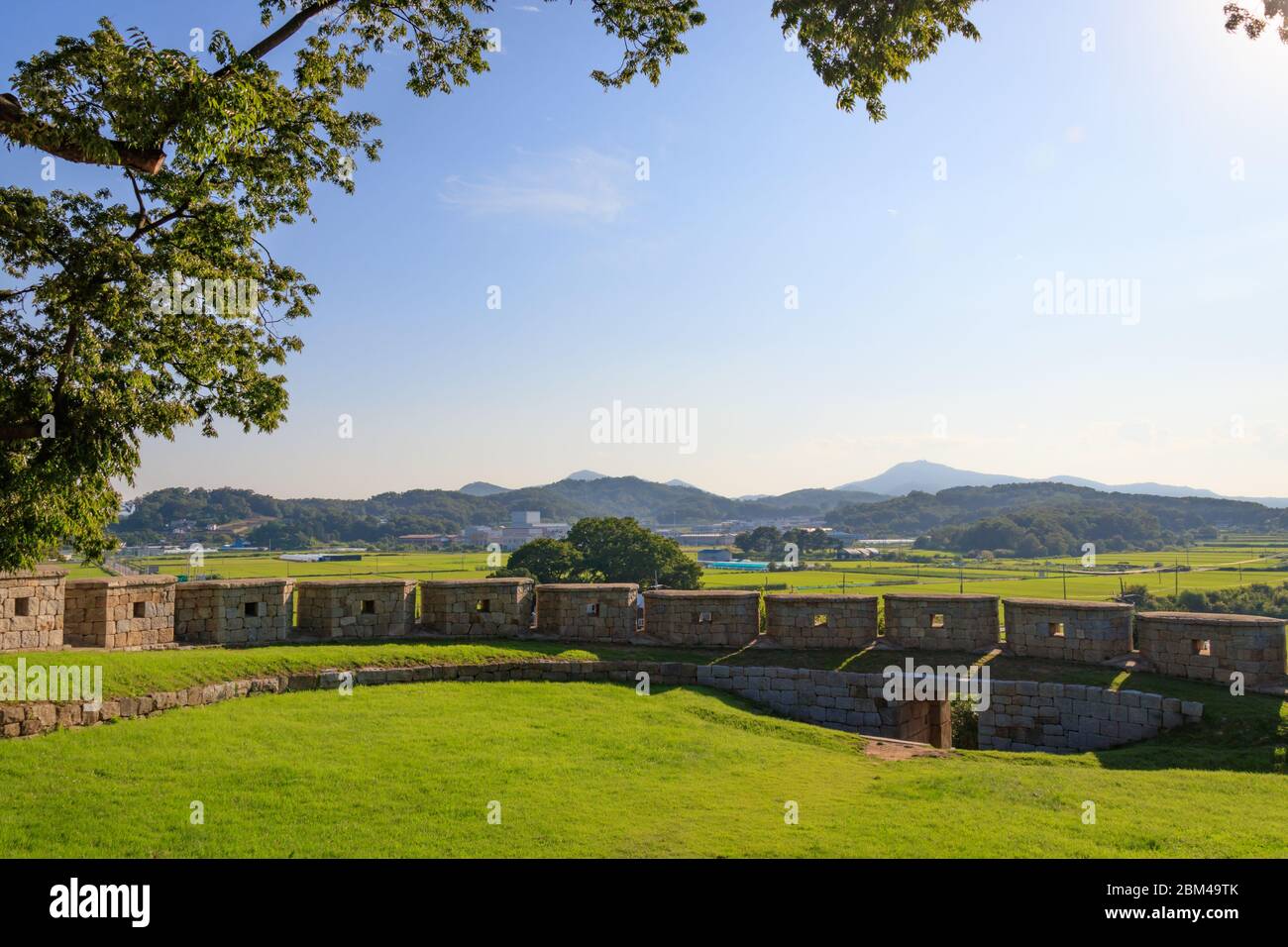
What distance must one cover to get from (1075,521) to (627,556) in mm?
87478

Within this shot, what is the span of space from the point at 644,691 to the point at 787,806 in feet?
20.6

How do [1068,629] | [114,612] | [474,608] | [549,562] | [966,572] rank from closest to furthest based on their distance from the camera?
[114,612], [1068,629], [474,608], [549,562], [966,572]

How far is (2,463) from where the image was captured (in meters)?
10.7

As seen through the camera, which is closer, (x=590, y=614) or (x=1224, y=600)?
(x=590, y=614)

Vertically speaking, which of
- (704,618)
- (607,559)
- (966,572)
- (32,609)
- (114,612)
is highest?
(32,609)

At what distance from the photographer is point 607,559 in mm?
50875

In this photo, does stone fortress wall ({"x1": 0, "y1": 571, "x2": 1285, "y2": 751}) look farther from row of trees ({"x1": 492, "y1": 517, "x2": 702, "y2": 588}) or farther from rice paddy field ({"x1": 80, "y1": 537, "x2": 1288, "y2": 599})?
rice paddy field ({"x1": 80, "y1": 537, "x2": 1288, "y2": 599})

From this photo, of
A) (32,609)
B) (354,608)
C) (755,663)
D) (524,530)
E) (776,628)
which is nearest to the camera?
(32,609)

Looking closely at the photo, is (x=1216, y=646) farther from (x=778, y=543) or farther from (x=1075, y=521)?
(x=1075, y=521)

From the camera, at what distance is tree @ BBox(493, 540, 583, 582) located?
155 ft

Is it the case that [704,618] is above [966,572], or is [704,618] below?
above

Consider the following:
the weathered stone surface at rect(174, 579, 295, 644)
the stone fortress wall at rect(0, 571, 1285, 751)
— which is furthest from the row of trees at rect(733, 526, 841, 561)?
the weathered stone surface at rect(174, 579, 295, 644)

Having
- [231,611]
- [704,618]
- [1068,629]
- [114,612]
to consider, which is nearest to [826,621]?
[704,618]

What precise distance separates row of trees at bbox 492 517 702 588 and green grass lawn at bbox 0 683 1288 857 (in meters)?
35.5
